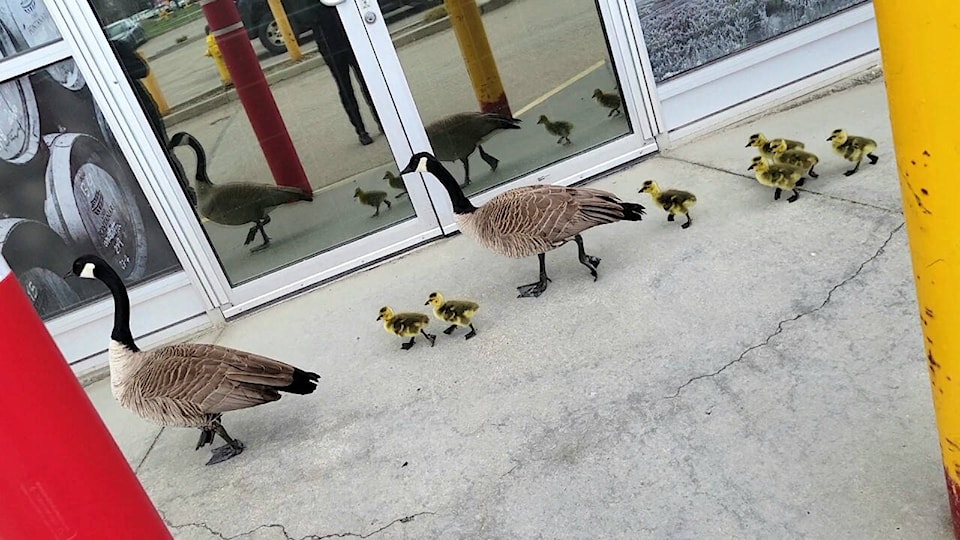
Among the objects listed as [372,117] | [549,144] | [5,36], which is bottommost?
[549,144]

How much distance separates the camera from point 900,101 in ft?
5.33

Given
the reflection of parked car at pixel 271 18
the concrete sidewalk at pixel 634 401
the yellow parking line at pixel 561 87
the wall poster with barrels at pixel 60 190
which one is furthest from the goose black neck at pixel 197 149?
the yellow parking line at pixel 561 87

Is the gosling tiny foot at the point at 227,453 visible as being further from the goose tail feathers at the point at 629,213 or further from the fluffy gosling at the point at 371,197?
the goose tail feathers at the point at 629,213

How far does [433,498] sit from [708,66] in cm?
343

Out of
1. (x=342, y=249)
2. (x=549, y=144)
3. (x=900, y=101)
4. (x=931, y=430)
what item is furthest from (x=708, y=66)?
(x=900, y=101)

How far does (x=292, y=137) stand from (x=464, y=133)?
1064mm

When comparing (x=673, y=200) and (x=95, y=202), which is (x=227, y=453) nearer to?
(x=95, y=202)

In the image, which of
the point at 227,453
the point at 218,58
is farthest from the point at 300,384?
the point at 218,58

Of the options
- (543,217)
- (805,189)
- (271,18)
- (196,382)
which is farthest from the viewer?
(271,18)

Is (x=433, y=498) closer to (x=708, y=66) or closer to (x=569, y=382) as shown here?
(x=569, y=382)

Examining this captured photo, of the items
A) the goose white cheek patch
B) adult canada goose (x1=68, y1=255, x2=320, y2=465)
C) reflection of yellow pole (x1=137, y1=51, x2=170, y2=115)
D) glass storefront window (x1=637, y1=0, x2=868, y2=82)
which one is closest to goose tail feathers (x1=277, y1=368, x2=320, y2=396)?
adult canada goose (x1=68, y1=255, x2=320, y2=465)

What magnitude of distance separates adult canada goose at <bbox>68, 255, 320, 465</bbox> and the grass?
75.8 inches

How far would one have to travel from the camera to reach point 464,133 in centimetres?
496

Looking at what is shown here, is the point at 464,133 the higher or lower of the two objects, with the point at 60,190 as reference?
lower
